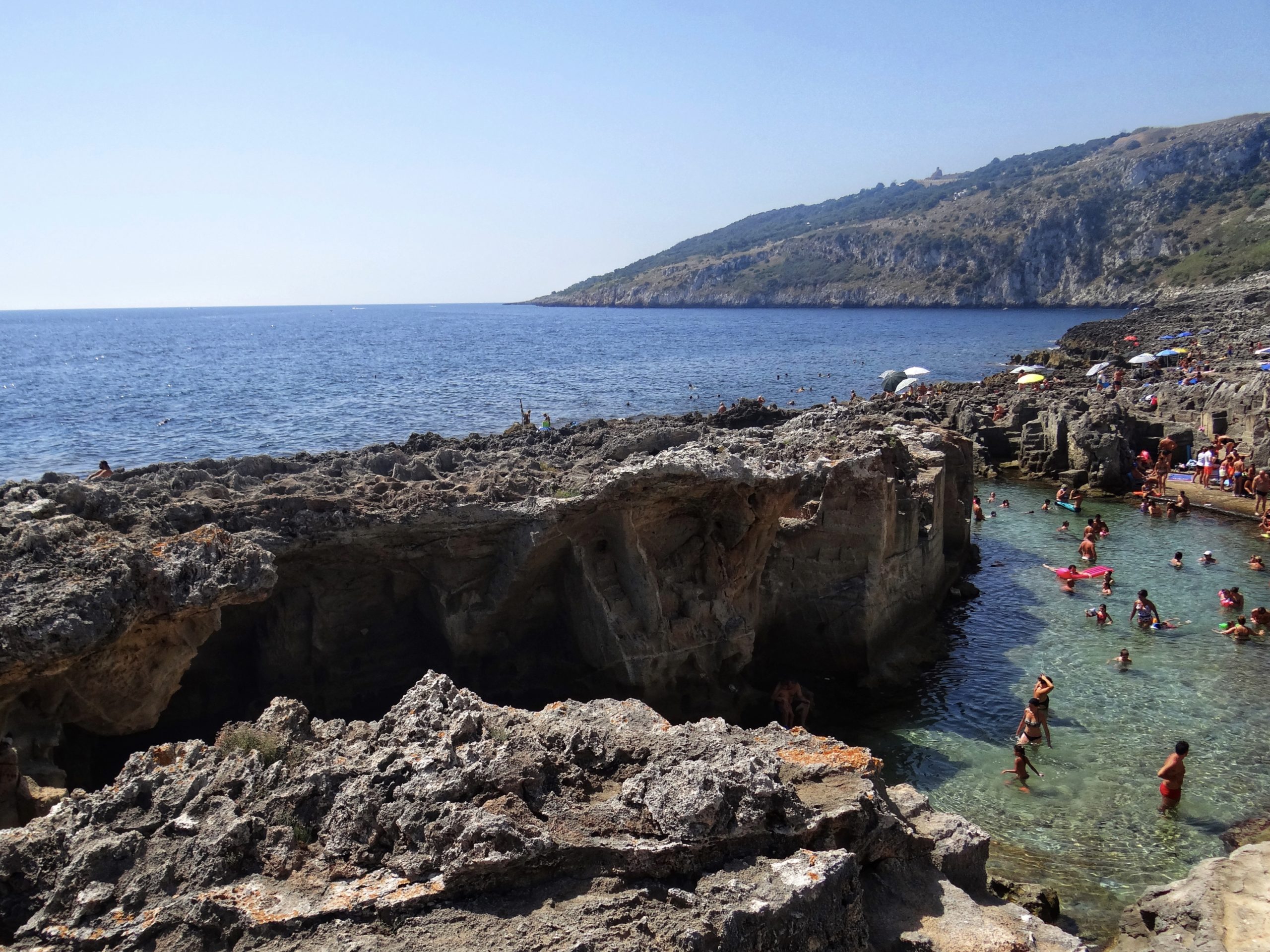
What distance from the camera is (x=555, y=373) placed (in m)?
74.4

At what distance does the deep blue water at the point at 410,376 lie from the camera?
44188 millimetres

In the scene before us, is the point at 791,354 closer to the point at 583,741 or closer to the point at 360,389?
the point at 360,389

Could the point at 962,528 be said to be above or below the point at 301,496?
below

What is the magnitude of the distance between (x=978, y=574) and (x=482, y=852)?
68.1ft

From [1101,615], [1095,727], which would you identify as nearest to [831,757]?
[1095,727]

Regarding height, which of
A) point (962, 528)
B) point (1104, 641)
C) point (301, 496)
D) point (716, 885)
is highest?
point (301, 496)

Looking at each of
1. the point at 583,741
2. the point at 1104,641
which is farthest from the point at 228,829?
the point at 1104,641

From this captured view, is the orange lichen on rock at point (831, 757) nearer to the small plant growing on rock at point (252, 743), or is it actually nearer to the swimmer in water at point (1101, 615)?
the small plant growing on rock at point (252, 743)

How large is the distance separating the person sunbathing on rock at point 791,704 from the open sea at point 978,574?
1.93ft

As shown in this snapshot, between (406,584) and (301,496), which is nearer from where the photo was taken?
(301,496)

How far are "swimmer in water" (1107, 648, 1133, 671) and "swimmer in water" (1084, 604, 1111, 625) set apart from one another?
6.32ft

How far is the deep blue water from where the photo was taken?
44.2 m

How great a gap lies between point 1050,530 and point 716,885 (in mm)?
25169

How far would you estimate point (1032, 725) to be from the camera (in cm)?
1462
